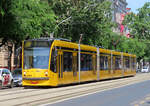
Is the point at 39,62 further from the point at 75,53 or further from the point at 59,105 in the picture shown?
the point at 59,105

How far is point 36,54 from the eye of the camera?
73.8 ft

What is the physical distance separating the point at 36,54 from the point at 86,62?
681cm

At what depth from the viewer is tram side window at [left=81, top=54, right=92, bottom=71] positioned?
90.8 ft

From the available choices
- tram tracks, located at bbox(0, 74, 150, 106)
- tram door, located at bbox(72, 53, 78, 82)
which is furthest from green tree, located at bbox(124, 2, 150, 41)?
tram tracks, located at bbox(0, 74, 150, 106)

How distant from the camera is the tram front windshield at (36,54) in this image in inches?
874

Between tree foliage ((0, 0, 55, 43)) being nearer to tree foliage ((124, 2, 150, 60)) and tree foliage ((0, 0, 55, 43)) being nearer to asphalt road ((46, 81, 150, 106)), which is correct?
asphalt road ((46, 81, 150, 106))

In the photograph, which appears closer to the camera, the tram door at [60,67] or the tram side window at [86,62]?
the tram door at [60,67]

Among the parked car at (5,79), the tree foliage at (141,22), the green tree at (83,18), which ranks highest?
the tree foliage at (141,22)

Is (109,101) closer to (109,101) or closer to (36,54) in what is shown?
(109,101)

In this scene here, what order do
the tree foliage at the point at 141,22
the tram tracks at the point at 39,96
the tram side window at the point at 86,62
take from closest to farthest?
the tram tracks at the point at 39,96
the tram side window at the point at 86,62
the tree foliage at the point at 141,22

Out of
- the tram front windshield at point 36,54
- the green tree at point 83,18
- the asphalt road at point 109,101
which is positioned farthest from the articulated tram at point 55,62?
the green tree at point 83,18

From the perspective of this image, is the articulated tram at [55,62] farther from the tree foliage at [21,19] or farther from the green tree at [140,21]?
the green tree at [140,21]

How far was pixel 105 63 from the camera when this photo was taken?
112 feet

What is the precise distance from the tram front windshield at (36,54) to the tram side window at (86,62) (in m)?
5.57
